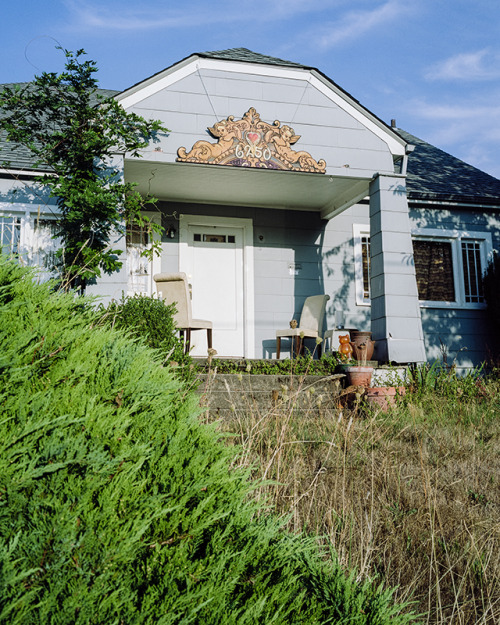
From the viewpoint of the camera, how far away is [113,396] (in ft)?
4.95

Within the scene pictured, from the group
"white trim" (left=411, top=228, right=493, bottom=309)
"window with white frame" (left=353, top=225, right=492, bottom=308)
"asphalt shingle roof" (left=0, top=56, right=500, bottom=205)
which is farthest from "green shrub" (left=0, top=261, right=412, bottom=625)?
"white trim" (left=411, top=228, right=493, bottom=309)

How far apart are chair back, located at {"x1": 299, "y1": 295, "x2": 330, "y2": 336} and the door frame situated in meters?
0.89

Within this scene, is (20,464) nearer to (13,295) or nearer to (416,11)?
(13,295)

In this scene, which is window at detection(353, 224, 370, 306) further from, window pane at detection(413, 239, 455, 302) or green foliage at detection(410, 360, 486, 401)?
green foliage at detection(410, 360, 486, 401)

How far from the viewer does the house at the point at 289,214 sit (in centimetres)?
771

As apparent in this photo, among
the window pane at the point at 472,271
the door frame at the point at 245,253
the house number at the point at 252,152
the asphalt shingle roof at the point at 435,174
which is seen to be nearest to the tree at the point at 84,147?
the house number at the point at 252,152

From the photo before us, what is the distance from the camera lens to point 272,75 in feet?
26.4

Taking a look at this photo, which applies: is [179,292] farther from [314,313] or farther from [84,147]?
[314,313]

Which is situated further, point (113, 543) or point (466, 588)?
point (466, 588)

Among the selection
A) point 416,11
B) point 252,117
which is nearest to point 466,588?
point 416,11

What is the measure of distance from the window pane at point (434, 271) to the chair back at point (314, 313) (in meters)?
2.23

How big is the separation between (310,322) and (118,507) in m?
8.11

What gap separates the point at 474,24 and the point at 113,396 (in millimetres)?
9214

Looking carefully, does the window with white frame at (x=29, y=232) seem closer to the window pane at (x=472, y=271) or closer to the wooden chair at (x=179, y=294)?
the wooden chair at (x=179, y=294)
